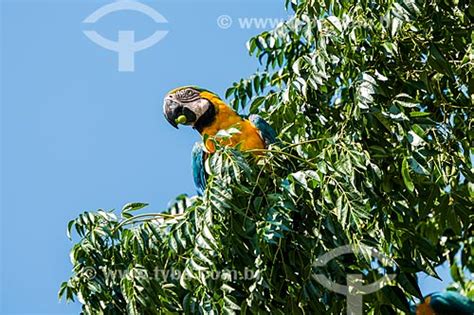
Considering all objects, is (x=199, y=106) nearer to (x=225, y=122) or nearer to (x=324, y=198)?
(x=225, y=122)

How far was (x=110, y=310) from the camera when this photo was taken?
11.8 ft

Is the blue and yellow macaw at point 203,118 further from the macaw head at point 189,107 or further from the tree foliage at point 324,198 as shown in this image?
the tree foliage at point 324,198

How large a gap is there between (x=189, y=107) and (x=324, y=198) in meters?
1.64

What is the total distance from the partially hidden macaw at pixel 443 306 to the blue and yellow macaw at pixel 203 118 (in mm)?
1124

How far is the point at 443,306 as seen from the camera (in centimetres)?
364

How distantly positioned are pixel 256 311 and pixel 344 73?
988mm

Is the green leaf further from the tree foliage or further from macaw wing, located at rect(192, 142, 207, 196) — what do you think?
macaw wing, located at rect(192, 142, 207, 196)

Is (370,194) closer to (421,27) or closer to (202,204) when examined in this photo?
(202,204)

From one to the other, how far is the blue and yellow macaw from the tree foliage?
422 mm

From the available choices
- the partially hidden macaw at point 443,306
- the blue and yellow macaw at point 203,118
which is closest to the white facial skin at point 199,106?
the blue and yellow macaw at point 203,118

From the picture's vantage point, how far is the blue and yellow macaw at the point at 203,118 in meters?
4.49

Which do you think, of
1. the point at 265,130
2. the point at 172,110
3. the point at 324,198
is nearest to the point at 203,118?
the point at 172,110

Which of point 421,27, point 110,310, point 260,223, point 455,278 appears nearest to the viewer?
point 260,223

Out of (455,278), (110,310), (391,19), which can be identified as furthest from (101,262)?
(455,278)
